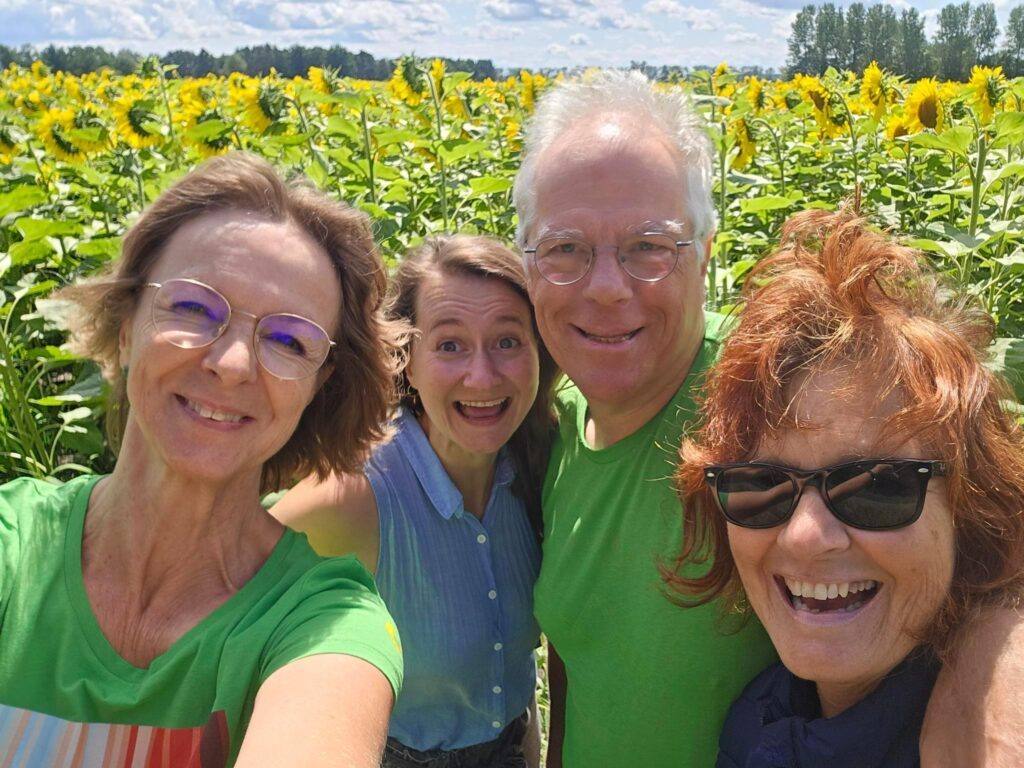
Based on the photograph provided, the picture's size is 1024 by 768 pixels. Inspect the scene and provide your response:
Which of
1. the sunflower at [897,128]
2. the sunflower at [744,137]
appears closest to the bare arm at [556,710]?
the sunflower at [744,137]

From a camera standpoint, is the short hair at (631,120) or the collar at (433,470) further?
the collar at (433,470)

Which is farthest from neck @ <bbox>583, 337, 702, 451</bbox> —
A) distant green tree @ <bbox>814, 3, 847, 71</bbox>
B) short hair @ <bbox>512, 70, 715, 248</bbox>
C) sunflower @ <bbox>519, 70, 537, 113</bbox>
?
distant green tree @ <bbox>814, 3, 847, 71</bbox>

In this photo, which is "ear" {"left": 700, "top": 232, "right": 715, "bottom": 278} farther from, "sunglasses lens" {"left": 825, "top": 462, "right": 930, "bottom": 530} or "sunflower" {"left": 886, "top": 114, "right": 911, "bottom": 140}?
"sunflower" {"left": 886, "top": 114, "right": 911, "bottom": 140}

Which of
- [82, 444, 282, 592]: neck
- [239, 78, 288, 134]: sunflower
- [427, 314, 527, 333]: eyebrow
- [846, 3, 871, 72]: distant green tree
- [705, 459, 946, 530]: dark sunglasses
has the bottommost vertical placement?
[82, 444, 282, 592]: neck

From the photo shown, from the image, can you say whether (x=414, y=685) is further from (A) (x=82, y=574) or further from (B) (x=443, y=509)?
(A) (x=82, y=574)

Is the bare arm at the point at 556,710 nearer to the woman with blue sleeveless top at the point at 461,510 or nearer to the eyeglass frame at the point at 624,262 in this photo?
the woman with blue sleeveless top at the point at 461,510

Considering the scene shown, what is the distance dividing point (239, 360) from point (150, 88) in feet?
17.0

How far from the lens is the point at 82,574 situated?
146 cm

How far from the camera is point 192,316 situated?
4.87 ft

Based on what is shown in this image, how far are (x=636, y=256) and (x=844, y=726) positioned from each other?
0.79 meters

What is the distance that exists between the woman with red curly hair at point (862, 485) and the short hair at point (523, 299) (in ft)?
2.29

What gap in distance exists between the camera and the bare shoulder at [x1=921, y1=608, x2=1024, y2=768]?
1.17 m

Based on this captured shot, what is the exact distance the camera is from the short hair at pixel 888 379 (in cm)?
131

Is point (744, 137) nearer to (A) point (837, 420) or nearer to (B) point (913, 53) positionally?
(A) point (837, 420)
